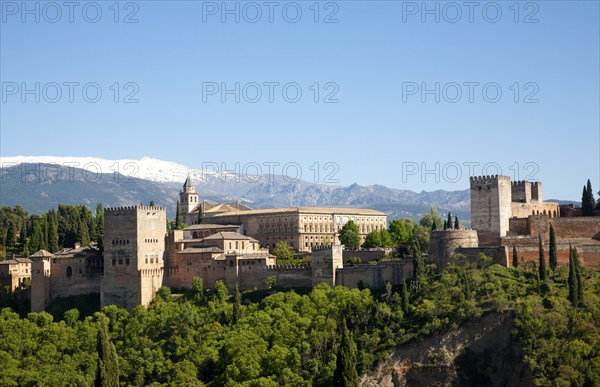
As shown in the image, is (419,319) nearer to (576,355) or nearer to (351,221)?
(576,355)

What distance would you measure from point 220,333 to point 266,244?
93.7 feet

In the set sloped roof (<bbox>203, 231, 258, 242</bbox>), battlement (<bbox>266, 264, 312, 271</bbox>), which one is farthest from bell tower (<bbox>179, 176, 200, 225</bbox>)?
battlement (<bbox>266, 264, 312, 271</bbox>)

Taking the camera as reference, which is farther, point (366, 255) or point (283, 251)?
point (283, 251)

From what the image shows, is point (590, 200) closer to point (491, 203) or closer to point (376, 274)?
point (491, 203)

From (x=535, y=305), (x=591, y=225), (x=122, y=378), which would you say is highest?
(x=591, y=225)

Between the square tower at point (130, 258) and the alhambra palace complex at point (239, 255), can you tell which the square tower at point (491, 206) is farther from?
the square tower at point (130, 258)

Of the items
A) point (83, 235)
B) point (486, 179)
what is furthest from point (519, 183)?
point (83, 235)

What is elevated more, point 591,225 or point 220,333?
point 591,225

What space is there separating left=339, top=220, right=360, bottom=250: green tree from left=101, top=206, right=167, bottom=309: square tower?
2270 cm

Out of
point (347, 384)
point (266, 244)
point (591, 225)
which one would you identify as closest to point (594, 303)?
point (591, 225)

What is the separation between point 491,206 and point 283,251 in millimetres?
22275

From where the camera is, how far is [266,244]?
10556 centimetres

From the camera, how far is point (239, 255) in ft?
284

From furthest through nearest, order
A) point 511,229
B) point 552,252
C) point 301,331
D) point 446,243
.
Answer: point 511,229, point 446,243, point 552,252, point 301,331
